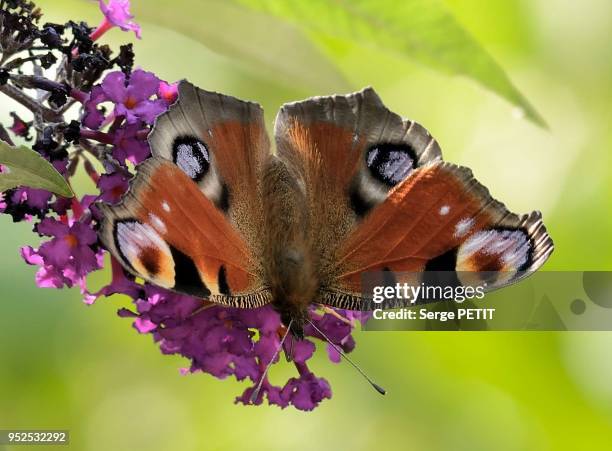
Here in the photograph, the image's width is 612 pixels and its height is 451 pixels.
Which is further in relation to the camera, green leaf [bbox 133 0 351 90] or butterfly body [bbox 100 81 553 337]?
green leaf [bbox 133 0 351 90]

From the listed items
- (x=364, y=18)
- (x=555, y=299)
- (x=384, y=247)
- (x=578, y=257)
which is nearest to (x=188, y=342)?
(x=384, y=247)

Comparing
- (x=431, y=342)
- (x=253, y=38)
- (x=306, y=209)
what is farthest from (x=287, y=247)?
(x=431, y=342)

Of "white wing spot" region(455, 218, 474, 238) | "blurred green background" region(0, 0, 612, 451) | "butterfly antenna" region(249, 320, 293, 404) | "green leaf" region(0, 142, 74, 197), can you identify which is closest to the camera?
"green leaf" region(0, 142, 74, 197)

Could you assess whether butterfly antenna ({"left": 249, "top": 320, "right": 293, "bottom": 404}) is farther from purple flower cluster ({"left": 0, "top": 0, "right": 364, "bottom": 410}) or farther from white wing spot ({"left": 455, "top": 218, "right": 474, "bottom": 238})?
white wing spot ({"left": 455, "top": 218, "right": 474, "bottom": 238})

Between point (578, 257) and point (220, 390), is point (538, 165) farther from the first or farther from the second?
point (220, 390)

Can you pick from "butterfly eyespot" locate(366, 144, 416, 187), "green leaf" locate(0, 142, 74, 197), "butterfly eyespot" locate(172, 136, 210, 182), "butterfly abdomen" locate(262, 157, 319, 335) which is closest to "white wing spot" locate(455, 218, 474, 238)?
"butterfly eyespot" locate(366, 144, 416, 187)

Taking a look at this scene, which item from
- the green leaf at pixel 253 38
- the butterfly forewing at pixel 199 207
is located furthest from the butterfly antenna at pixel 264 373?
the green leaf at pixel 253 38

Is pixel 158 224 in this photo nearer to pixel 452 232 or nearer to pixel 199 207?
pixel 199 207
